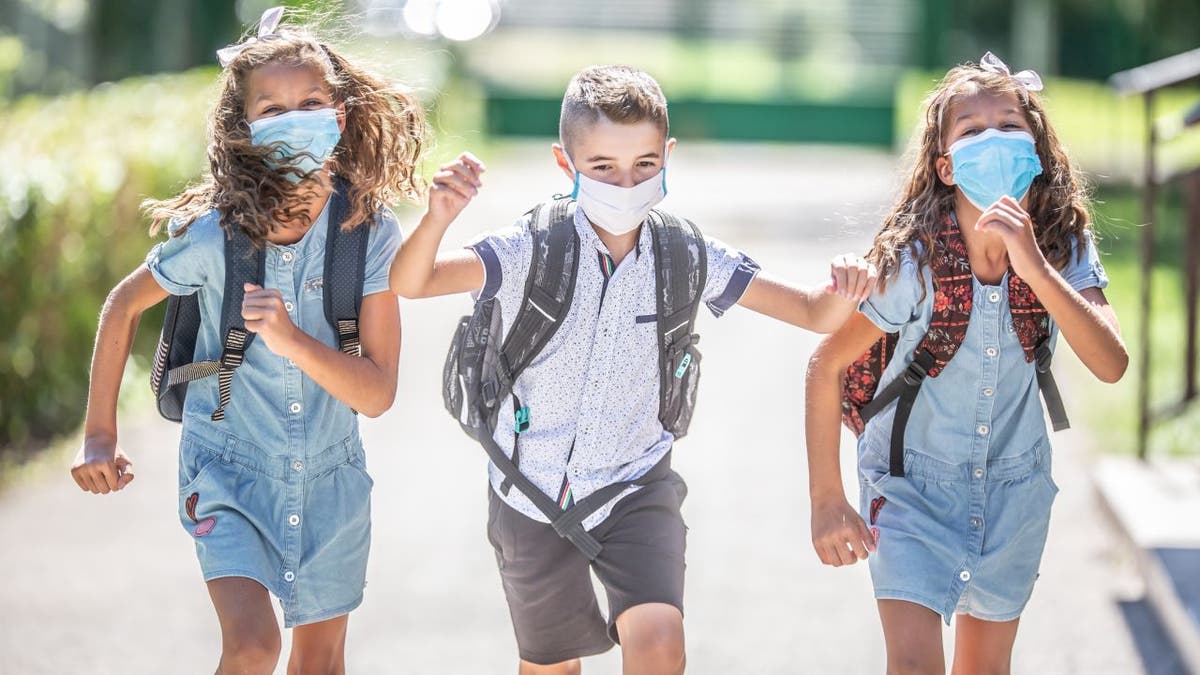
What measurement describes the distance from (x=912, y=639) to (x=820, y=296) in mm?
760

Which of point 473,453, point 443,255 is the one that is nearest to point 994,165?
point 443,255

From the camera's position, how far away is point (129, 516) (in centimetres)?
673

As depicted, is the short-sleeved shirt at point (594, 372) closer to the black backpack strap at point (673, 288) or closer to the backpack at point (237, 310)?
the black backpack strap at point (673, 288)

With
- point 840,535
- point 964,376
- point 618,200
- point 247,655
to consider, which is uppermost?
point 618,200

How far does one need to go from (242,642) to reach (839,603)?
2831 mm

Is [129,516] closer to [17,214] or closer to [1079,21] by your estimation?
[17,214]

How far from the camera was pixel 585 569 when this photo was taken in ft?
12.0

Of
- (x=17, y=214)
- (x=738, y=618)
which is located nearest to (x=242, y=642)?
(x=738, y=618)

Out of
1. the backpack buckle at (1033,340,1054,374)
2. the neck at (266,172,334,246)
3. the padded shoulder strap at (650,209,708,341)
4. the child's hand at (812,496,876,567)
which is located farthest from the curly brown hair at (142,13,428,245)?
the backpack buckle at (1033,340,1054,374)

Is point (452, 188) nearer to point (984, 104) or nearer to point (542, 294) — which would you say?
point (542, 294)

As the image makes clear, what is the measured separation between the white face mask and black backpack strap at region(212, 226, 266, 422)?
28.5 inches

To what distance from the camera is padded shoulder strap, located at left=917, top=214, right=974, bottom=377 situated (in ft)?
11.3

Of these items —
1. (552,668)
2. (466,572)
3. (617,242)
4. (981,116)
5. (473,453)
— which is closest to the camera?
(981,116)

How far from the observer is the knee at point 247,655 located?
326 cm
